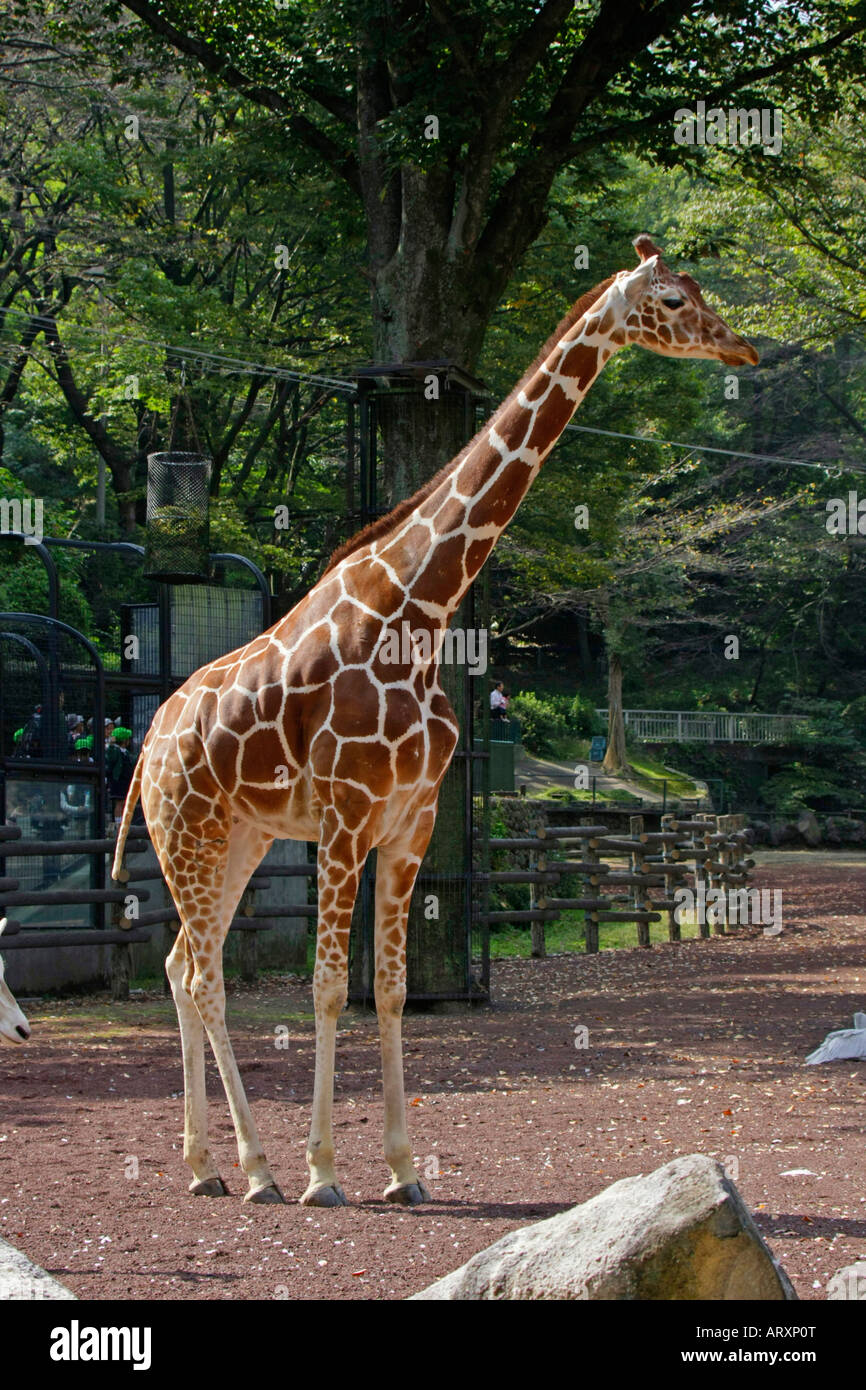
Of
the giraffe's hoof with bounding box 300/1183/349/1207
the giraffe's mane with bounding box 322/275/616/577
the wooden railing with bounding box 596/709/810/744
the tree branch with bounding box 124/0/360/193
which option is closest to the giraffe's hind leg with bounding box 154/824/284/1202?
the giraffe's hoof with bounding box 300/1183/349/1207

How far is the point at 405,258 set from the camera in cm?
1233

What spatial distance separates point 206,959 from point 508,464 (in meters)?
2.67

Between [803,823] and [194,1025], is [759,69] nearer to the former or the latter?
[194,1025]

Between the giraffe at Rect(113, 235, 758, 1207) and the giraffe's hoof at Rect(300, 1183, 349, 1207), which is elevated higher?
the giraffe at Rect(113, 235, 758, 1207)

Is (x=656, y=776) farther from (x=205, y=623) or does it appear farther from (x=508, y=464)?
(x=508, y=464)

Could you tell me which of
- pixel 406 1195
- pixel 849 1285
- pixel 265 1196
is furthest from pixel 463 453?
pixel 849 1285

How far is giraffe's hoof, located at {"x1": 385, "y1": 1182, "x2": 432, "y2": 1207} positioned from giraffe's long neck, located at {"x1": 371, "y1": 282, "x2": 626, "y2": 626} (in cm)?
249

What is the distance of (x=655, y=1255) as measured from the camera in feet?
11.8

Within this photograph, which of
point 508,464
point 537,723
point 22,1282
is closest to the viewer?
point 22,1282

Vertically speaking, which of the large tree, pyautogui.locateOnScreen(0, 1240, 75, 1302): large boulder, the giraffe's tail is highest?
the large tree

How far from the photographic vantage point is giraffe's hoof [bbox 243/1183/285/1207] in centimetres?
608

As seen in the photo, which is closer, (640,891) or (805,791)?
(640,891)

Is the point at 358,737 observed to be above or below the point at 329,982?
above

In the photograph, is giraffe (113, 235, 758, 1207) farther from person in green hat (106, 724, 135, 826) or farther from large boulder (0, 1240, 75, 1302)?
person in green hat (106, 724, 135, 826)
